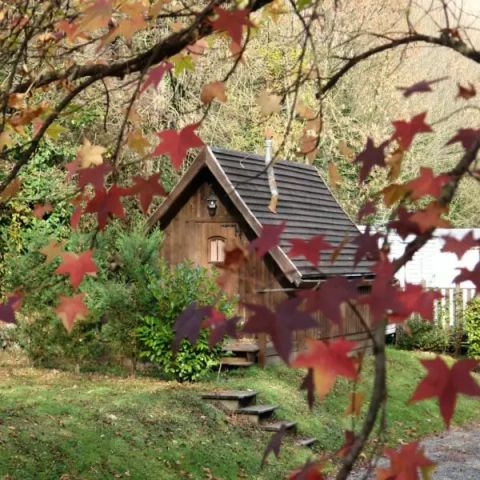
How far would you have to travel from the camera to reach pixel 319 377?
1.36 meters

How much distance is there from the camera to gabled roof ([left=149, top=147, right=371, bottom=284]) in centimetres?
1359

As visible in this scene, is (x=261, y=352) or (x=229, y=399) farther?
(x=261, y=352)

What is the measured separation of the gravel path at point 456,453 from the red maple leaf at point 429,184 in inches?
315

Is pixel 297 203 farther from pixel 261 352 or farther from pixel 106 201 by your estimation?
pixel 106 201

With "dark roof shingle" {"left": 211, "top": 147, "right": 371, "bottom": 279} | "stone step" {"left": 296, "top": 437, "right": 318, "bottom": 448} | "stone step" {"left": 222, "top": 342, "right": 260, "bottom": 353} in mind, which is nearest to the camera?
"stone step" {"left": 296, "top": 437, "right": 318, "bottom": 448}

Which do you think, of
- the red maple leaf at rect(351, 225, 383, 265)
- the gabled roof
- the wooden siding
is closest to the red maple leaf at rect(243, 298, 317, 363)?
the red maple leaf at rect(351, 225, 383, 265)

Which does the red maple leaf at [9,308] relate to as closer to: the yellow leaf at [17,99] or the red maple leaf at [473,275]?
the red maple leaf at [473,275]

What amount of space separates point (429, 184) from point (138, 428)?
7665mm

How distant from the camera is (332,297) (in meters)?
1.42

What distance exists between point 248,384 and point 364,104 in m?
13.1

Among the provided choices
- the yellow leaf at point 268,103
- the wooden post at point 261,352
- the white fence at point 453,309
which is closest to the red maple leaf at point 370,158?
the yellow leaf at point 268,103

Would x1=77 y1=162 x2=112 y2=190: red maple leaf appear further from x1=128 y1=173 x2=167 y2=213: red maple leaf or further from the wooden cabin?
the wooden cabin

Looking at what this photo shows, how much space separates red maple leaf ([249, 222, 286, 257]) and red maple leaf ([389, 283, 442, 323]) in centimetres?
25

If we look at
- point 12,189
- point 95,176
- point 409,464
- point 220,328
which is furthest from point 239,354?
point 220,328
